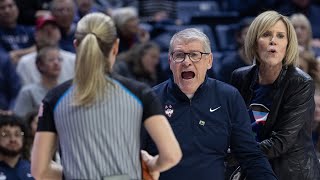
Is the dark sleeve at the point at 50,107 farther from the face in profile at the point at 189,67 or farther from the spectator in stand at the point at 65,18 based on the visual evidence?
the spectator in stand at the point at 65,18

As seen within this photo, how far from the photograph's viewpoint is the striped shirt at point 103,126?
3.08m

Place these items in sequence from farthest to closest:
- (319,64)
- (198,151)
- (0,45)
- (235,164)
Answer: (0,45)
(319,64)
(235,164)
(198,151)

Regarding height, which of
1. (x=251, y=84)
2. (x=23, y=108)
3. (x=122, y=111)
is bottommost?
(x=23, y=108)

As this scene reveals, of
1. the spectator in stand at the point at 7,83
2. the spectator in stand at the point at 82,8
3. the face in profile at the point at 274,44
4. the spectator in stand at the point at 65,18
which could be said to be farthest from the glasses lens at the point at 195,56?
the spectator in stand at the point at 82,8

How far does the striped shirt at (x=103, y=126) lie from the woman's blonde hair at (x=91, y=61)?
4 centimetres

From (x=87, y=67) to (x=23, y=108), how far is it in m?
4.60

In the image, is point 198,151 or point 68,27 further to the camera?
point 68,27

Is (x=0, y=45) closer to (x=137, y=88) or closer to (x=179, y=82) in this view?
(x=179, y=82)

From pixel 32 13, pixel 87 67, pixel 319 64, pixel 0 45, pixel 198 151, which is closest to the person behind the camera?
pixel 87 67

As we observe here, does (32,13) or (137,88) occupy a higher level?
(137,88)

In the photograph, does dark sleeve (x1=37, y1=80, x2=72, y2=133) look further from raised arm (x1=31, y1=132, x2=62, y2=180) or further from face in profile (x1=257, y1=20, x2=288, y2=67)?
face in profile (x1=257, y1=20, x2=288, y2=67)

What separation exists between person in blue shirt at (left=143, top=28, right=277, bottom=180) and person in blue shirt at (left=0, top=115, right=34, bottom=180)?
2774 mm

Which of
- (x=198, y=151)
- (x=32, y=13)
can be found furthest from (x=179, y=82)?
(x=32, y=13)

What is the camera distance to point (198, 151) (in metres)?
3.79
